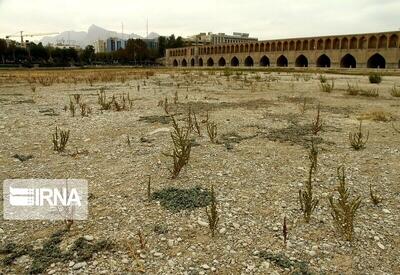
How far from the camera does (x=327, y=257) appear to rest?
3592mm

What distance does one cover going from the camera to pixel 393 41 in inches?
2296

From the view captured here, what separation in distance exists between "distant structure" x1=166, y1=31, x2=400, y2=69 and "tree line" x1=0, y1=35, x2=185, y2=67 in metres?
17.2

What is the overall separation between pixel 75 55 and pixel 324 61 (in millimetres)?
66914

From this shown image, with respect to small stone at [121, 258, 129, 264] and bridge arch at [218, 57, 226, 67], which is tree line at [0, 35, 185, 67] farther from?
small stone at [121, 258, 129, 264]

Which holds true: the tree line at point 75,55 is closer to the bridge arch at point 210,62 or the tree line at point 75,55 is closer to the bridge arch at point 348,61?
the bridge arch at point 210,62

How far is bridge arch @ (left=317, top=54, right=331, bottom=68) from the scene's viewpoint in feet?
234

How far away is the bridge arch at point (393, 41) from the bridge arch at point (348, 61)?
8298 millimetres

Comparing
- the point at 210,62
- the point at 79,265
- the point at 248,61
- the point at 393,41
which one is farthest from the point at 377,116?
the point at 210,62

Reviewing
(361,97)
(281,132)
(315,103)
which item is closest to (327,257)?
(281,132)

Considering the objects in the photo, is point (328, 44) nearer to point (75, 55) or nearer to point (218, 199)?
point (75, 55)

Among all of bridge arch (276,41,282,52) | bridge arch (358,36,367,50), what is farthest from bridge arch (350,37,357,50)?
bridge arch (276,41,282,52)

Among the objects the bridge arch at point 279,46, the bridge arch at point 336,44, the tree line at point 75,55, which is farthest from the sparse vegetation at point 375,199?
the tree line at point 75,55

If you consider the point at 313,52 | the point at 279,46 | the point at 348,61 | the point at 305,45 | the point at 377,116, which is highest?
the point at 279,46

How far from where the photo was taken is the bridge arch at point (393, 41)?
5743 cm
